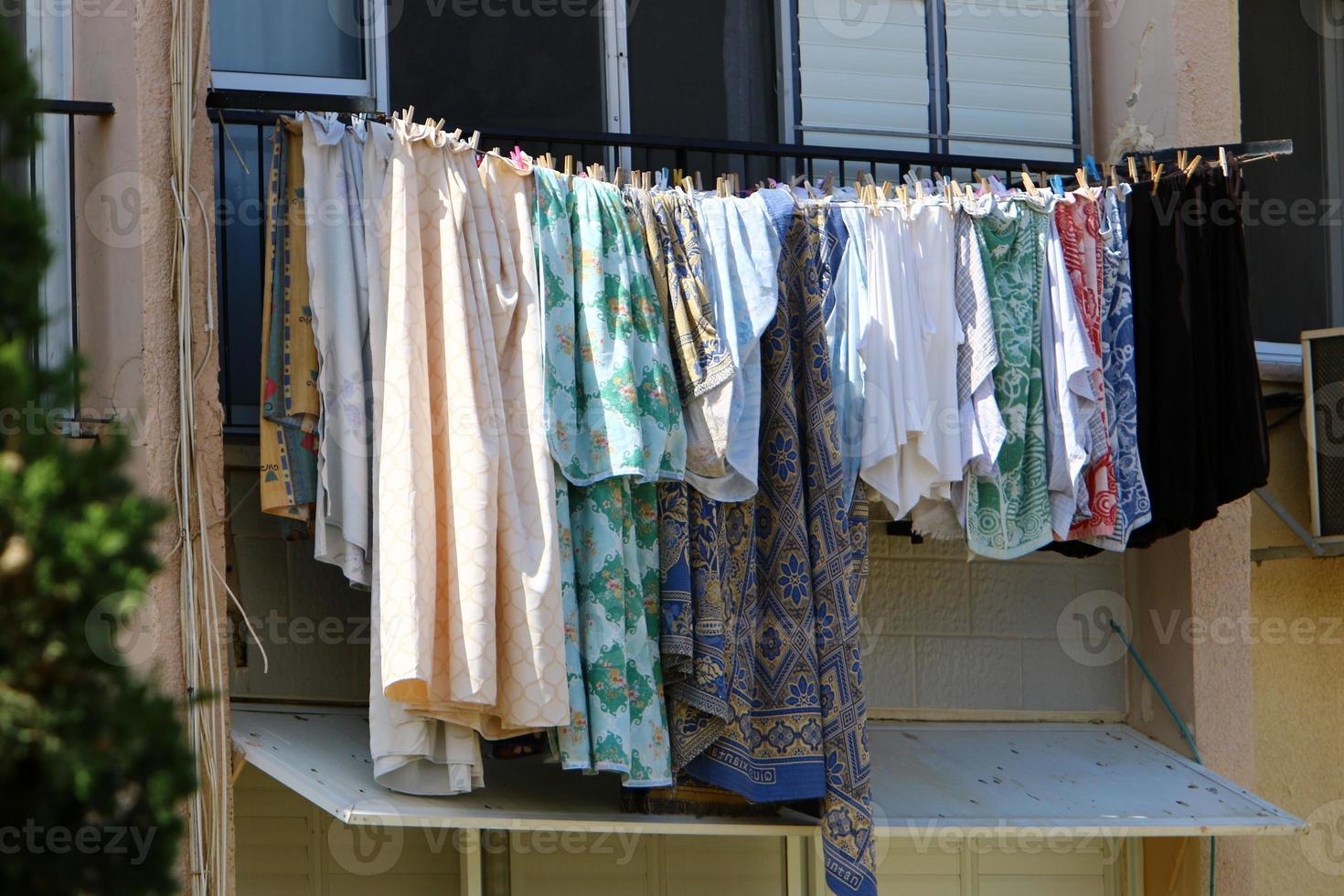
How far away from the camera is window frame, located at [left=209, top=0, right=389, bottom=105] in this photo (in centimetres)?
564

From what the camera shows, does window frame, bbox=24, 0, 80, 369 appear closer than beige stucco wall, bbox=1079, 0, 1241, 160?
Yes

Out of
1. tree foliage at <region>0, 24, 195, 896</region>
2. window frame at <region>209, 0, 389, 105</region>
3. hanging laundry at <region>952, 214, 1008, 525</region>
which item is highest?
window frame at <region>209, 0, 389, 105</region>

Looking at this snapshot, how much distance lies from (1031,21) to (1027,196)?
1351 mm

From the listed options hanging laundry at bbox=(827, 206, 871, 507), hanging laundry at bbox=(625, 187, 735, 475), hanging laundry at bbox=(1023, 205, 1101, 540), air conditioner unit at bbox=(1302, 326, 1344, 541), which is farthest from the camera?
air conditioner unit at bbox=(1302, 326, 1344, 541)

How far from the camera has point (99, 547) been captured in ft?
7.66

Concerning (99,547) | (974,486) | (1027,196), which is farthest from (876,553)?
(99,547)

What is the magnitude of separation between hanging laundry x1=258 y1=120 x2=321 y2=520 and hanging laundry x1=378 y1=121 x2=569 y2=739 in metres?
0.24

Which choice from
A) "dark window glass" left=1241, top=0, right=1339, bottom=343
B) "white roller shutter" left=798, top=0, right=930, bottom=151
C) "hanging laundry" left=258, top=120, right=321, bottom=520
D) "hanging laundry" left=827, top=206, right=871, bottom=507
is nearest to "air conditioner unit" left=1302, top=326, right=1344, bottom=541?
"dark window glass" left=1241, top=0, right=1339, bottom=343

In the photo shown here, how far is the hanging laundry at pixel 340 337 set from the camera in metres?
4.62

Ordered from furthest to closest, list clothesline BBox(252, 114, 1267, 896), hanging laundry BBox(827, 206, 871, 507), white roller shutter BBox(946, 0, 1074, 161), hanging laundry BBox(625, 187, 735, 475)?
white roller shutter BBox(946, 0, 1074, 161), hanging laundry BBox(827, 206, 871, 507), hanging laundry BBox(625, 187, 735, 475), clothesline BBox(252, 114, 1267, 896)

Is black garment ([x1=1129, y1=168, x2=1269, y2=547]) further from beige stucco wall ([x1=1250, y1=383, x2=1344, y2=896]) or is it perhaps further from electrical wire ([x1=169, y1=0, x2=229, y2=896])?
electrical wire ([x1=169, y1=0, x2=229, y2=896])

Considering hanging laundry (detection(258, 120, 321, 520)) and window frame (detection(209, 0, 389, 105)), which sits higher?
window frame (detection(209, 0, 389, 105))

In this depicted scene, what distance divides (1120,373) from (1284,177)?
206 centimetres

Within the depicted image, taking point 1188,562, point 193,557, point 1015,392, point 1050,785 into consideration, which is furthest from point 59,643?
point 1188,562
